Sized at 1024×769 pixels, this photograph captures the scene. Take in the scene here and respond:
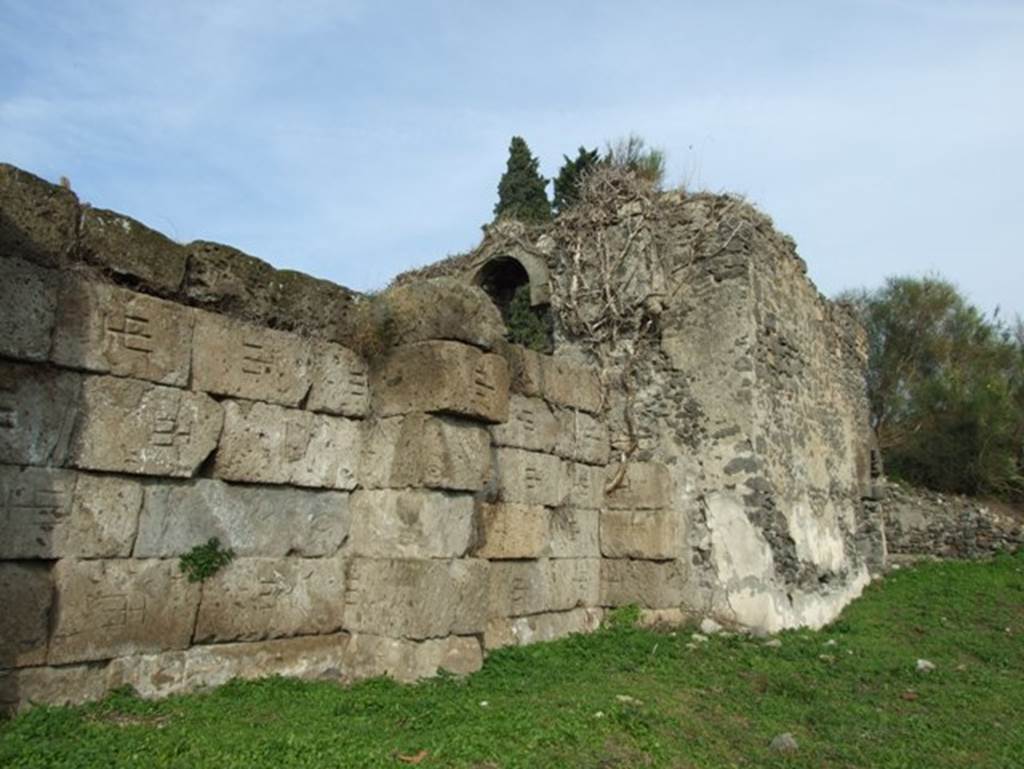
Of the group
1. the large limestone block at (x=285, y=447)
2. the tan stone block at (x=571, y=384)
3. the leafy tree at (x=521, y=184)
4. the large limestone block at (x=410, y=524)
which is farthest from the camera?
the leafy tree at (x=521, y=184)

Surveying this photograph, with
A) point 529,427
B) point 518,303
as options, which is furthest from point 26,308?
point 518,303

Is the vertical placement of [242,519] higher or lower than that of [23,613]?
higher

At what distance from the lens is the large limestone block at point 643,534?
908cm

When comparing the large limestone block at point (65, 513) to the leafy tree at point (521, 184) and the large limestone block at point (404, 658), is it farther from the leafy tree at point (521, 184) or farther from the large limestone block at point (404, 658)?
the leafy tree at point (521, 184)

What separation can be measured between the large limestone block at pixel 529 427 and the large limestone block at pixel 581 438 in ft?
0.47

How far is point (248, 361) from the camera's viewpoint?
5.94 meters

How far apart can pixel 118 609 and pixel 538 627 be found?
407 centimetres

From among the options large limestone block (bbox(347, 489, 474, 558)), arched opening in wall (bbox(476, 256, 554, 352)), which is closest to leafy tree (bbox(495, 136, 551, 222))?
arched opening in wall (bbox(476, 256, 554, 352))

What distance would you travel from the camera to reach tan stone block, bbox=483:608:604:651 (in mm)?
7633

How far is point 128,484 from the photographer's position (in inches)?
207

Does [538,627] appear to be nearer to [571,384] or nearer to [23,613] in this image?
[571,384]

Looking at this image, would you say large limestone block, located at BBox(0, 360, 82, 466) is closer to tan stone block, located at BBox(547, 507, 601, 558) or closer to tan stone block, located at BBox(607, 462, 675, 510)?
tan stone block, located at BBox(547, 507, 601, 558)

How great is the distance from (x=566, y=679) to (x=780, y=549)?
3.55 meters

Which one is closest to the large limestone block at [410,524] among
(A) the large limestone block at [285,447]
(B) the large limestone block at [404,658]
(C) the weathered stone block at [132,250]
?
(A) the large limestone block at [285,447]
